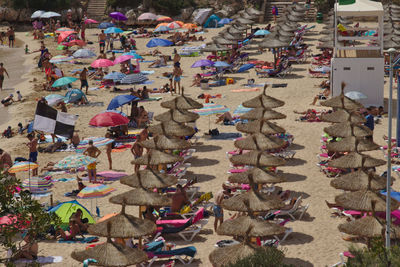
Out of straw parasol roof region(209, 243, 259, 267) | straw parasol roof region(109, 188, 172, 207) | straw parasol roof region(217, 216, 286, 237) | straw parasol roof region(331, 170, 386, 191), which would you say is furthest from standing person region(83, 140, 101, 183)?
straw parasol roof region(209, 243, 259, 267)

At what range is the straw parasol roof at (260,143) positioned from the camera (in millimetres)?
21359

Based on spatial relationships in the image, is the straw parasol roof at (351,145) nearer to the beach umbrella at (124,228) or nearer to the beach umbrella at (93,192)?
the beach umbrella at (93,192)

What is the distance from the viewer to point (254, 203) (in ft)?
52.9

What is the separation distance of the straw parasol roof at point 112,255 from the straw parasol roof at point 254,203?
8.65 ft

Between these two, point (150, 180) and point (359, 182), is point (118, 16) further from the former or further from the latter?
point (359, 182)

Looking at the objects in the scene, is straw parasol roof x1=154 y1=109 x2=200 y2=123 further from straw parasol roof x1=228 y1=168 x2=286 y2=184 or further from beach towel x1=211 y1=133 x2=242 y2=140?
straw parasol roof x1=228 y1=168 x2=286 y2=184

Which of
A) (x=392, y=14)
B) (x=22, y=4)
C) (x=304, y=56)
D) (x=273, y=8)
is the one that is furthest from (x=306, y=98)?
(x=22, y=4)

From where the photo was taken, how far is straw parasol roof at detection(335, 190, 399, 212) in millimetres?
15962

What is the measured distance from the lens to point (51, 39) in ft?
181

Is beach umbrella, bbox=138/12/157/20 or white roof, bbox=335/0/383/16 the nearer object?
white roof, bbox=335/0/383/16

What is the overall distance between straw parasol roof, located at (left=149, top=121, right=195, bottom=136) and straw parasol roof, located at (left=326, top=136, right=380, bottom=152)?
14.7ft

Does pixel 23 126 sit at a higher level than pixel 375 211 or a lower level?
lower

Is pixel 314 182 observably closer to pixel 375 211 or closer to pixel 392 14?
pixel 375 211

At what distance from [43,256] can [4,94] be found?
23.0 m
